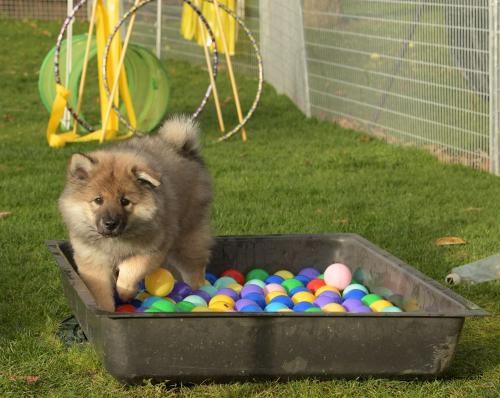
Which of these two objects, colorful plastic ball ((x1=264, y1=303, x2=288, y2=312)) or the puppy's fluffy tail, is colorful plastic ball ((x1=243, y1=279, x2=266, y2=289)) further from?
the puppy's fluffy tail

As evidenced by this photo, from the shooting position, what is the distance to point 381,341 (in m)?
4.11

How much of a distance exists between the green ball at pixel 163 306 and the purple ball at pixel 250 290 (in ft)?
1.76

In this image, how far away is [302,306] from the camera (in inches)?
200

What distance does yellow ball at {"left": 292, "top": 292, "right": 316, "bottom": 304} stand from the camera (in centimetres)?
535

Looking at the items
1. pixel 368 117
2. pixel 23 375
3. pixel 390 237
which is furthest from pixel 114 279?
pixel 368 117

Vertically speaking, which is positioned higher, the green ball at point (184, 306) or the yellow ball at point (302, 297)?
the green ball at point (184, 306)

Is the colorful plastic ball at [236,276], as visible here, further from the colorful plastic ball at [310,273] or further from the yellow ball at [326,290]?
the yellow ball at [326,290]

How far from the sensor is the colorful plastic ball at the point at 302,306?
16.5 feet

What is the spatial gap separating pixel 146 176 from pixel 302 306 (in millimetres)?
1102

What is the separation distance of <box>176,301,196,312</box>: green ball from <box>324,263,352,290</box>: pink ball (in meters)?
0.90

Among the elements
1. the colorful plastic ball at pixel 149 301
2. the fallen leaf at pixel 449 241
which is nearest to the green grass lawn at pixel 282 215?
the fallen leaf at pixel 449 241

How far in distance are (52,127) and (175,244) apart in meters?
4.85

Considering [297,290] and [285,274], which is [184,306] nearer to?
[297,290]

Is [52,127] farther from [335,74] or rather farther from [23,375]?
[23,375]
